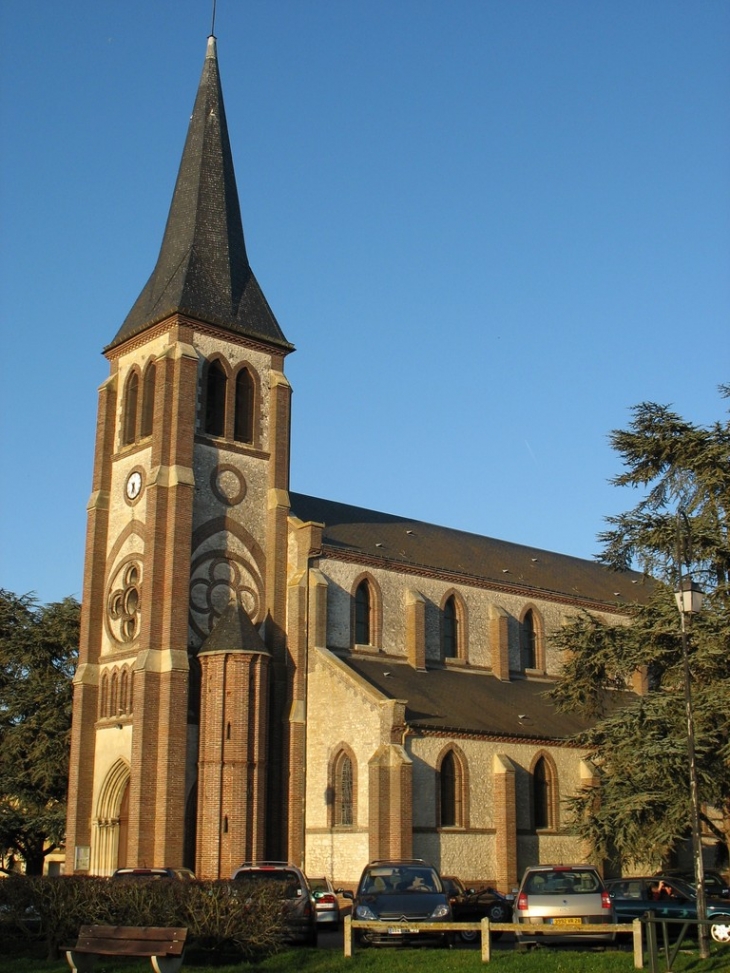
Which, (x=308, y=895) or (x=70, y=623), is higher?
(x=70, y=623)

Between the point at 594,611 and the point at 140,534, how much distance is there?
22.6m

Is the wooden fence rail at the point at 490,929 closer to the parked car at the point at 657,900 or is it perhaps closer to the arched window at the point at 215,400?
the parked car at the point at 657,900

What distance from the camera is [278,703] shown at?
3978 cm

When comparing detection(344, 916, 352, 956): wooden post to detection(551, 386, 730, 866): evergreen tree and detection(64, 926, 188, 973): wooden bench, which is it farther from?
detection(551, 386, 730, 866): evergreen tree

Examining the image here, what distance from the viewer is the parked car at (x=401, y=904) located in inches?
849

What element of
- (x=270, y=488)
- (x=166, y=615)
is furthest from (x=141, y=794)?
(x=270, y=488)

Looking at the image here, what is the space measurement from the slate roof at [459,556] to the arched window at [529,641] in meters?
1.19

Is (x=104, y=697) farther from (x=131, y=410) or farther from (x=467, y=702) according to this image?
(x=467, y=702)

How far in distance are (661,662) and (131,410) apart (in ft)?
69.1

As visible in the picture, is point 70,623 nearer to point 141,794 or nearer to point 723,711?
point 141,794

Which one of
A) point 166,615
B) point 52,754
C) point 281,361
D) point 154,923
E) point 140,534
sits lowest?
point 154,923

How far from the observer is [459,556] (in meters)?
49.6

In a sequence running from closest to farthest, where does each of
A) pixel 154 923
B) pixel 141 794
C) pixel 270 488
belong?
1. pixel 154 923
2. pixel 141 794
3. pixel 270 488

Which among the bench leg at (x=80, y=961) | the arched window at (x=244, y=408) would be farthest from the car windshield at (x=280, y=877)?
the arched window at (x=244, y=408)
